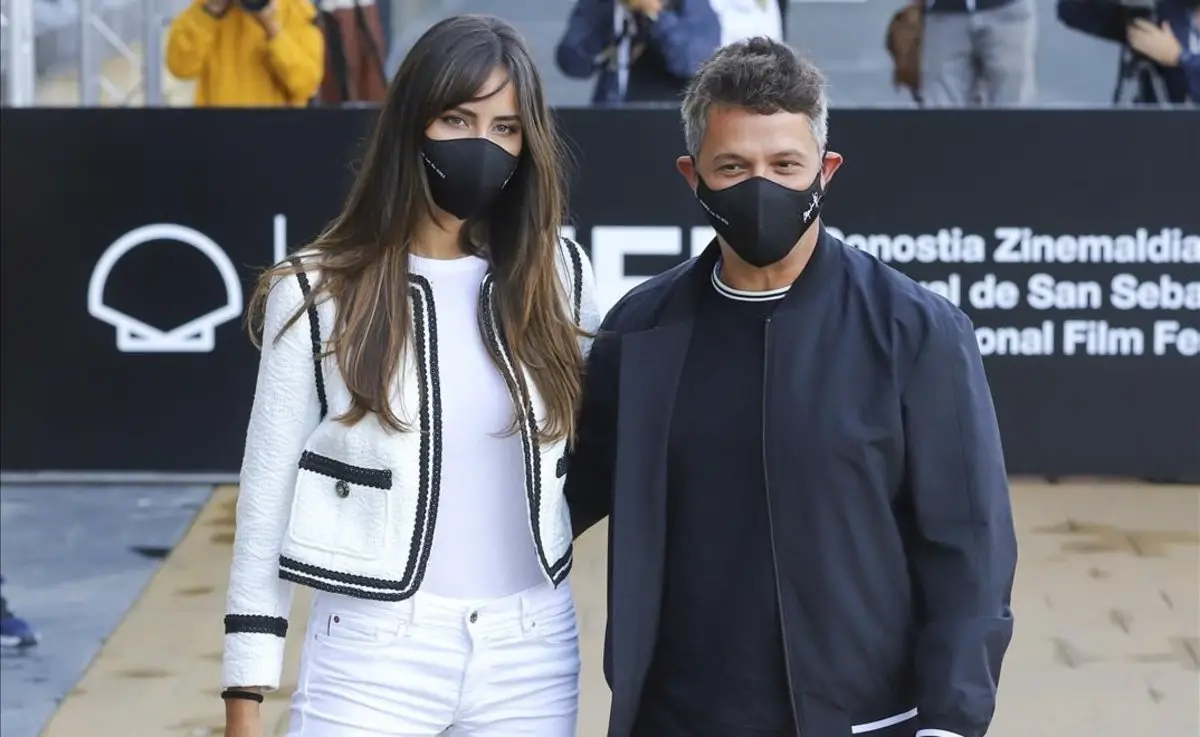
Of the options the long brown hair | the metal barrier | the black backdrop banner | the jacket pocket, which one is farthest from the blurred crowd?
the jacket pocket

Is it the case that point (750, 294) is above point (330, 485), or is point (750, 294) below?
above

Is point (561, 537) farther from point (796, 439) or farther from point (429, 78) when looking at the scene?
point (429, 78)

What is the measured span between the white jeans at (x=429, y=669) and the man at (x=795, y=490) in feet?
0.45

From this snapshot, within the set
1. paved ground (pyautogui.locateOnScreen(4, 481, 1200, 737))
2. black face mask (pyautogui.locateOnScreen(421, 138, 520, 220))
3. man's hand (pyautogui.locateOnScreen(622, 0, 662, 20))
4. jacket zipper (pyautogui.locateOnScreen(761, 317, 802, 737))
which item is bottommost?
paved ground (pyautogui.locateOnScreen(4, 481, 1200, 737))

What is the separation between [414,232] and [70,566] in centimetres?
435

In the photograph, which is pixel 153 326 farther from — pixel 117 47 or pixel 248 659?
pixel 248 659

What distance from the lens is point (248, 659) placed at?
286 centimetres

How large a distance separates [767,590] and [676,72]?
570 centimetres

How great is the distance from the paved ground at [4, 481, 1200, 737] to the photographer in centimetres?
195

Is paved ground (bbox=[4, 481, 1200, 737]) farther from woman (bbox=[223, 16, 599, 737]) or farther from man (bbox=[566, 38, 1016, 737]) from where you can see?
man (bbox=[566, 38, 1016, 737])

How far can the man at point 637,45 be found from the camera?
8164mm

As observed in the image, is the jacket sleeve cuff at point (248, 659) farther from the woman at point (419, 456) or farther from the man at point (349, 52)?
the man at point (349, 52)

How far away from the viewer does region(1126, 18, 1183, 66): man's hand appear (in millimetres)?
8516

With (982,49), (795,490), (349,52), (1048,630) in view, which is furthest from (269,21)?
(795,490)
